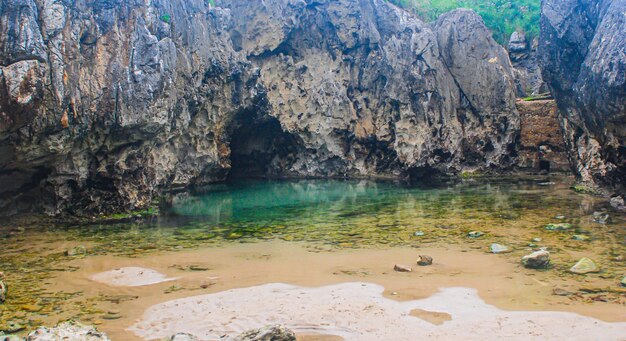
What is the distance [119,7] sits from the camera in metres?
17.8

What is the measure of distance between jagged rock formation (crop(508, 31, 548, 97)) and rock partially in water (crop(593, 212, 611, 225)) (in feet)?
80.7

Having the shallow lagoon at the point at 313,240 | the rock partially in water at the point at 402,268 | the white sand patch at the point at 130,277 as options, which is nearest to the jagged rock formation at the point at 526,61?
the shallow lagoon at the point at 313,240

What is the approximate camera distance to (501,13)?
135 ft

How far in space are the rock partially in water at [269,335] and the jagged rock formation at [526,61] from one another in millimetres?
35829

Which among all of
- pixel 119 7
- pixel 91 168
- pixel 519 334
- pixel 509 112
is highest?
pixel 119 7

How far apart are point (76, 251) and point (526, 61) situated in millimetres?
36922

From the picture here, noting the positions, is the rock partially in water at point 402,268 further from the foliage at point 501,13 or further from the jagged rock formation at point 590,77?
the foliage at point 501,13

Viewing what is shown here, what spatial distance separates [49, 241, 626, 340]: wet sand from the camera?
7395mm

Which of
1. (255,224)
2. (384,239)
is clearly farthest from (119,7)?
(384,239)

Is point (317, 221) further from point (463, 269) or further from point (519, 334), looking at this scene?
point (519, 334)

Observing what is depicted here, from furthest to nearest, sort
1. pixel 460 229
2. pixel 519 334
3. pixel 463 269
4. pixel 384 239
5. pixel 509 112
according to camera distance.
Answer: pixel 509 112, pixel 460 229, pixel 384 239, pixel 463 269, pixel 519 334

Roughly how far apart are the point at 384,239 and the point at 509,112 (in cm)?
2245

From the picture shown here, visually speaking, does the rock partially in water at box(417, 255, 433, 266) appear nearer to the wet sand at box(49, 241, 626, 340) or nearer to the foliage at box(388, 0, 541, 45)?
the wet sand at box(49, 241, 626, 340)

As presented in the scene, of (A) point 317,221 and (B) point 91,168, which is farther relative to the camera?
(B) point 91,168
